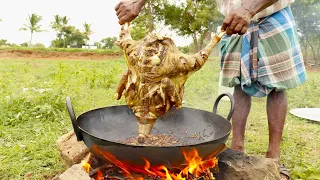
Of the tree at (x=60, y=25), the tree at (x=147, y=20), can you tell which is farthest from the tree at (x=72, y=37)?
the tree at (x=147, y=20)

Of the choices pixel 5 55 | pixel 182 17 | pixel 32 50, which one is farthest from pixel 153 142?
pixel 32 50

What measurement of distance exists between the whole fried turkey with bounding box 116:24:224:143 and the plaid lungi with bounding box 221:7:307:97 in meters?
0.96

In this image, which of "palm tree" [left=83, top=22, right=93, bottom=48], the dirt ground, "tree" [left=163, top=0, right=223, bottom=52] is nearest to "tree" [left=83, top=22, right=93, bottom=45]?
"palm tree" [left=83, top=22, right=93, bottom=48]

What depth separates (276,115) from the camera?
3365 millimetres

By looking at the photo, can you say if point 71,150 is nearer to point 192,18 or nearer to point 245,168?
point 245,168

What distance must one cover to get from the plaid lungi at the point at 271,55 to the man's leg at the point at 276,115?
0.32 ft

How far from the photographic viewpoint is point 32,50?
91.0 feet

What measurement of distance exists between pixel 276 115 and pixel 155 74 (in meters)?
1.61

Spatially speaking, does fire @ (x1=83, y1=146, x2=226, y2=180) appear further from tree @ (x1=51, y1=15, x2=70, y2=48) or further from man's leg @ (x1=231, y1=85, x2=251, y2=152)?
tree @ (x1=51, y1=15, x2=70, y2=48)

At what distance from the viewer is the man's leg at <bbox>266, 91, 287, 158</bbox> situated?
3.36 m

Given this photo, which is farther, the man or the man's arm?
the man

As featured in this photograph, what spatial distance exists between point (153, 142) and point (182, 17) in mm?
16124

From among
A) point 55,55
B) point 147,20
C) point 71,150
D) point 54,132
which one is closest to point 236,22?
point 71,150

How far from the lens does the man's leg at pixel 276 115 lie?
336 centimetres
